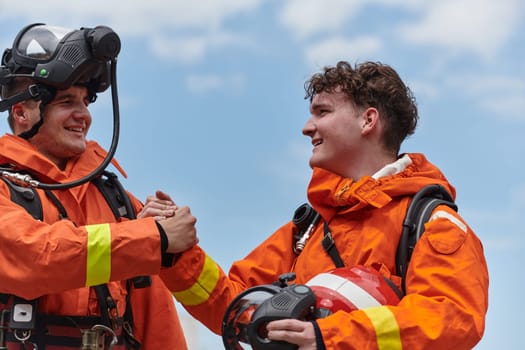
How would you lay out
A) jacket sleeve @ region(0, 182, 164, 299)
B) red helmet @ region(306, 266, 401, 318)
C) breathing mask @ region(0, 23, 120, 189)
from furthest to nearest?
breathing mask @ region(0, 23, 120, 189), jacket sleeve @ region(0, 182, 164, 299), red helmet @ region(306, 266, 401, 318)

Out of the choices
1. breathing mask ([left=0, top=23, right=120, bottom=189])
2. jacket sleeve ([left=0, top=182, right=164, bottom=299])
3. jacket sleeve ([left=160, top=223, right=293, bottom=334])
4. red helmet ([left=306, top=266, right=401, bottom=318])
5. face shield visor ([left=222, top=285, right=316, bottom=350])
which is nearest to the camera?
face shield visor ([left=222, top=285, right=316, bottom=350])

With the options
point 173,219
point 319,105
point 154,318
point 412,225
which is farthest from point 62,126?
point 412,225

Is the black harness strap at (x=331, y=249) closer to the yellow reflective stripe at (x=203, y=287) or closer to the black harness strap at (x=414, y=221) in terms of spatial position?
the black harness strap at (x=414, y=221)

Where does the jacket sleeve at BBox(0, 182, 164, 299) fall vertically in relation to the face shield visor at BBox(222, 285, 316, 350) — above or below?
above

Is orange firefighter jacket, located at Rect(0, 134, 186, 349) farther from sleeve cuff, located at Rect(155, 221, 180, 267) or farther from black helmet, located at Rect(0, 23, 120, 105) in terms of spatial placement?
black helmet, located at Rect(0, 23, 120, 105)

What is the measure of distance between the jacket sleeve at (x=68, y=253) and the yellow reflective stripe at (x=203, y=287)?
0.33 m

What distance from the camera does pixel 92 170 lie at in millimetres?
5535

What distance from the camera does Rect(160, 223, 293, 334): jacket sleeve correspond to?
5.16 metres

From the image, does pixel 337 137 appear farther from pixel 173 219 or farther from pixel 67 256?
pixel 67 256

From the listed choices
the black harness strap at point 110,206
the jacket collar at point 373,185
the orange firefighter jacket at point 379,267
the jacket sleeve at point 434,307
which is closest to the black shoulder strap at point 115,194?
the black harness strap at point 110,206

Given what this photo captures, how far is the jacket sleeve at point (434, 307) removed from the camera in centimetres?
434

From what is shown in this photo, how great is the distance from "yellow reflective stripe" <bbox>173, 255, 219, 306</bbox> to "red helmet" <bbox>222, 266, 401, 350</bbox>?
0.62 m

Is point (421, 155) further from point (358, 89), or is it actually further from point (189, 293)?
point (189, 293)

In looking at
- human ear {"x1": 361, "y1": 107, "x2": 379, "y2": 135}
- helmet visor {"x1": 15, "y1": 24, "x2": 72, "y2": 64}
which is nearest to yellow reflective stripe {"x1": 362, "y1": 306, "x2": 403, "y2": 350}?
human ear {"x1": 361, "y1": 107, "x2": 379, "y2": 135}
